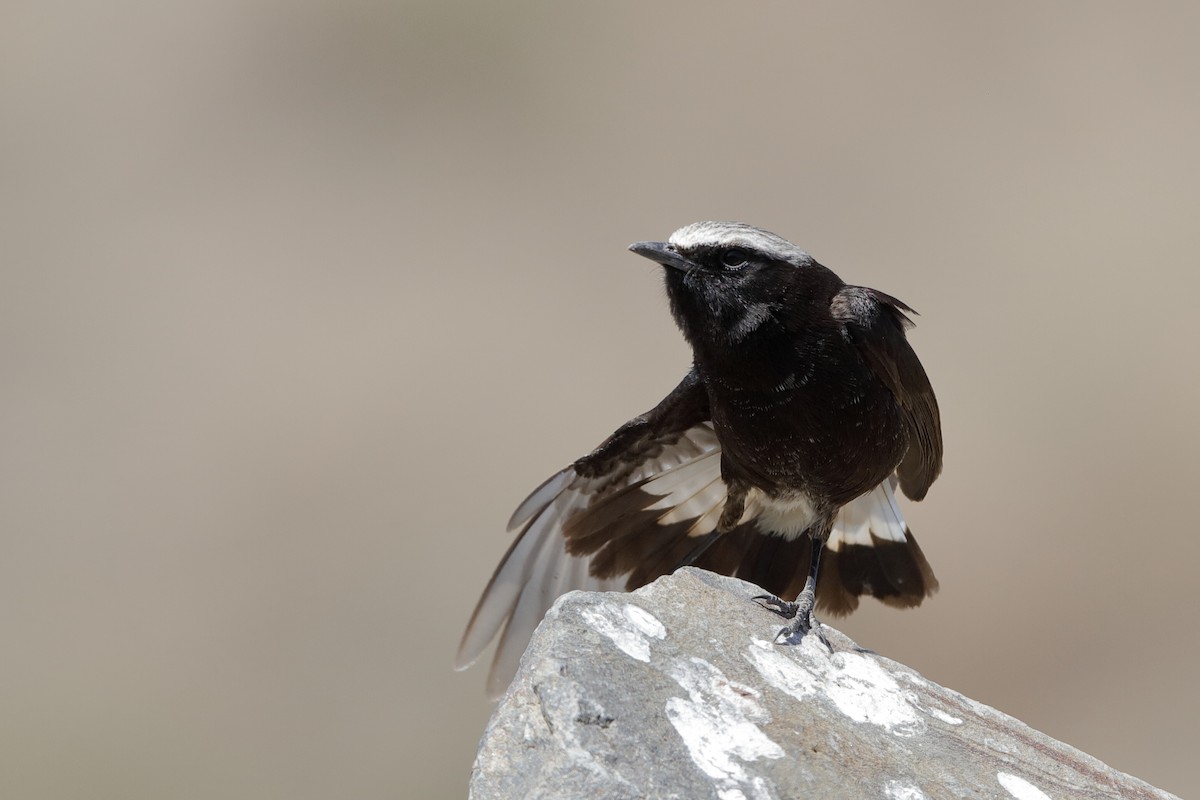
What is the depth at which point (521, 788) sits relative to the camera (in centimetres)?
326

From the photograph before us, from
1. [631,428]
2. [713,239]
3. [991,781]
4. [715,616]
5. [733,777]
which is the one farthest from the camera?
[631,428]

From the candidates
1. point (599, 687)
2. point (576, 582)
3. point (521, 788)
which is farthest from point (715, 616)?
point (576, 582)

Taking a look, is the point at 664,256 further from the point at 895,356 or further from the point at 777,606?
the point at 777,606

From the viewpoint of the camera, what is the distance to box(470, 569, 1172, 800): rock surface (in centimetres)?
336

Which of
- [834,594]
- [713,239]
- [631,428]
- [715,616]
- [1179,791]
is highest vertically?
[713,239]

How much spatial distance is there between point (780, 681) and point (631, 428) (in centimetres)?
250

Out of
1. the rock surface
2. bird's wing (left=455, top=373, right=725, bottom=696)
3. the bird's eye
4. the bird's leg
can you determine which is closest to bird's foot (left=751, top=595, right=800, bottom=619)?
the bird's leg

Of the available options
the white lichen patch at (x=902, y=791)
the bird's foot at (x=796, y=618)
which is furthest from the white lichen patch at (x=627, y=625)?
the white lichen patch at (x=902, y=791)

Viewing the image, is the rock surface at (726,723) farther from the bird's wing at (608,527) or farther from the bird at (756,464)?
the bird's wing at (608,527)

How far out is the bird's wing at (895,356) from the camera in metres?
5.49

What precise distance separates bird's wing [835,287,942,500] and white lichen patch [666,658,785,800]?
2029 millimetres

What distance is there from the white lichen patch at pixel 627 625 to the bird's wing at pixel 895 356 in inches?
76.6

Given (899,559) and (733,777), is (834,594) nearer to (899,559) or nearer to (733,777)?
(899,559)

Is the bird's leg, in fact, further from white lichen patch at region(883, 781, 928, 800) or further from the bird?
white lichen patch at region(883, 781, 928, 800)
